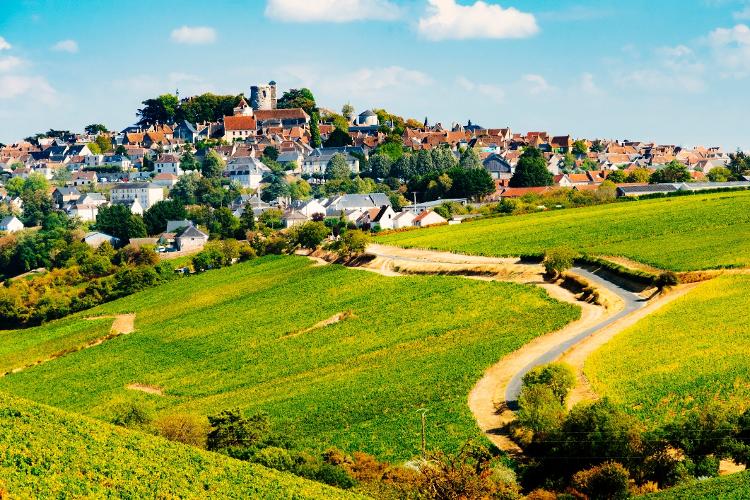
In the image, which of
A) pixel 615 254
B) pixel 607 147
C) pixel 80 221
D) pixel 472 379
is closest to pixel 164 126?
pixel 80 221

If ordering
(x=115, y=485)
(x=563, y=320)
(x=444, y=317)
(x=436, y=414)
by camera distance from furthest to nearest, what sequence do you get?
(x=444, y=317) < (x=563, y=320) < (x=436, y=414) < (x=115, y=485)

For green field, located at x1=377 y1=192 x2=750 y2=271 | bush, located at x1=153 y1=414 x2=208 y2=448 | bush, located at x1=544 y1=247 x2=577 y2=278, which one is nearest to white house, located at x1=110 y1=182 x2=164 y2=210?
green field, located at x1=377 y1=192 x2=750 y2=271

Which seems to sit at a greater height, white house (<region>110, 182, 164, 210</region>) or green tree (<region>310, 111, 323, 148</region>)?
green tree (<region>310, 111, 323, 148</region>)

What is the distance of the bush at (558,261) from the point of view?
53841mm

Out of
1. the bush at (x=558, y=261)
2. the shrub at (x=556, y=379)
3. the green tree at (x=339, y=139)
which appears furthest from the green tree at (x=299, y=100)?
the shrub at (x=556, y=379)

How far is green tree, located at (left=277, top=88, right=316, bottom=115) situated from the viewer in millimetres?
177250

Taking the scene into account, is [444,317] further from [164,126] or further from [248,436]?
[164,126]

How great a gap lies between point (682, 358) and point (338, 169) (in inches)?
4031

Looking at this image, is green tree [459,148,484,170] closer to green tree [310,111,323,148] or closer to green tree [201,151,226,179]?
green tree [201,151,226,179]

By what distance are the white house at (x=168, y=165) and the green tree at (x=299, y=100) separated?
1583 inches

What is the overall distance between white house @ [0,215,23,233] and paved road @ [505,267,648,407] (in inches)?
3404

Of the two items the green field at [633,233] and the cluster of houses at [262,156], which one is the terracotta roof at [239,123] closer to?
the cluster of houses at [262,156]

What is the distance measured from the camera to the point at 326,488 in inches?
912

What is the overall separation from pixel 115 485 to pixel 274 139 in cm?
13765
